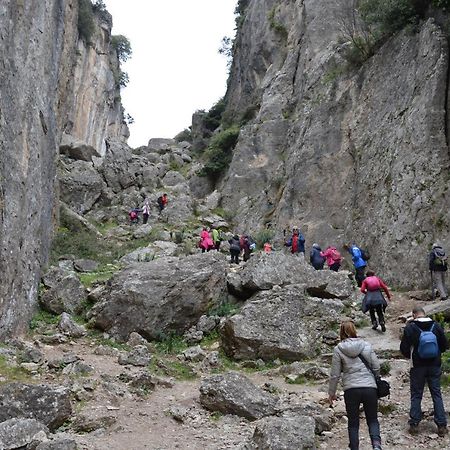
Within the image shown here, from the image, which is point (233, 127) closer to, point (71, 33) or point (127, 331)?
point (71, 33)

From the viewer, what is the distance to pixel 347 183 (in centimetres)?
2189

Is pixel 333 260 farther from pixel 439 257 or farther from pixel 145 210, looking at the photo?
pixel 145 210

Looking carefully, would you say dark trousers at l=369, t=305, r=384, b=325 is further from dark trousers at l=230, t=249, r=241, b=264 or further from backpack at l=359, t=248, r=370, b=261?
dark trousers at l=230, t=249, r=241, b=264

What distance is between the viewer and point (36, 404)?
7.20m

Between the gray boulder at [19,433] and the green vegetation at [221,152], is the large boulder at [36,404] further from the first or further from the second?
the green vegetation at [221,152]

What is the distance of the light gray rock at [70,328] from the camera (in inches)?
488

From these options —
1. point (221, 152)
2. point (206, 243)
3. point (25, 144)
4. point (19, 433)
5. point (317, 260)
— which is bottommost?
point (19, 433)

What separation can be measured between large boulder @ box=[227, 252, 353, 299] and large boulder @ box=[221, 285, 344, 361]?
1040 mm

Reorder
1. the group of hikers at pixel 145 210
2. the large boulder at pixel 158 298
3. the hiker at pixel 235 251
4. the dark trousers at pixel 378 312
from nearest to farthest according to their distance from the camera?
the dark trousers at pixel 378 312 → the large boulder at pixel 158 298 → the hiker at pixel 235 251 → the group of hikers at pixel 145 210

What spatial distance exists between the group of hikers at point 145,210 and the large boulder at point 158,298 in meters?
13.9

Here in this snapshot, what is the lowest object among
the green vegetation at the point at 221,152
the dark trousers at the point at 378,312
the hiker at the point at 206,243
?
the dark trousers at the point at 378,312

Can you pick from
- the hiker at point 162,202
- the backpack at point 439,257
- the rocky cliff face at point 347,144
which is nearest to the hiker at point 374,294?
the backpack at point 439,257

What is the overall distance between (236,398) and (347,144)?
1675cm

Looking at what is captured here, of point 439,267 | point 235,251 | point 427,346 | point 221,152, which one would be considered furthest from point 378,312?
point 221,152
